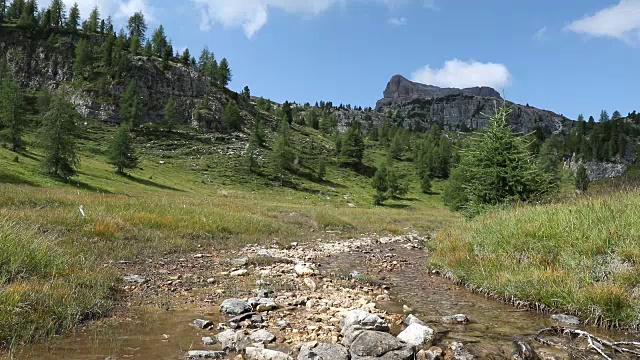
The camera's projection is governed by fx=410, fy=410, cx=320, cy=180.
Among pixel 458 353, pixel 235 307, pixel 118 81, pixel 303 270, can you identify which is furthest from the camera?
pixel 118 81

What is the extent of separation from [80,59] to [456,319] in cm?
14265

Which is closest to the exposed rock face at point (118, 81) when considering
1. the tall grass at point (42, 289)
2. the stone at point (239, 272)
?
the stone at point (239, 272)

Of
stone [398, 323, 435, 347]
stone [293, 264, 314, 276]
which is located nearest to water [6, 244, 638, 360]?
stone [398, 323, 435, 347]

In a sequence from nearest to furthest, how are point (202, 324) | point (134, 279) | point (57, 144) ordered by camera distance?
point (202, 324), point (134, 279), point (57, 144)

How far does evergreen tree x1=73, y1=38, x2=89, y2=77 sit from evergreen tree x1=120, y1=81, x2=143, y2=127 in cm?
2503

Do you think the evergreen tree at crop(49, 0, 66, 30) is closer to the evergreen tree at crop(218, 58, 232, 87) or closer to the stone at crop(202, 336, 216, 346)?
the evergreen tree at crop(218, 58, 232, 87)

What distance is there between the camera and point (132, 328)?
275 inches

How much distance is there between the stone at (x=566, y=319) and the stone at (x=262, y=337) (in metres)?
5.49

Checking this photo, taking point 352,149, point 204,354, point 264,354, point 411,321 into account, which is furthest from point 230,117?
point 264,354

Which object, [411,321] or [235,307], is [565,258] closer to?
[411,321]

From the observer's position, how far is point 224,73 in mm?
156875

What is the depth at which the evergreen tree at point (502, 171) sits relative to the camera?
20.5 m

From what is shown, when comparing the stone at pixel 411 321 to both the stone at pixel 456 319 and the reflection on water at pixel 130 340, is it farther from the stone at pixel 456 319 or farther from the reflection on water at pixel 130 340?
the reflection on water at pixel 130 340

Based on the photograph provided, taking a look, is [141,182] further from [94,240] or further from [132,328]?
[132,328]
